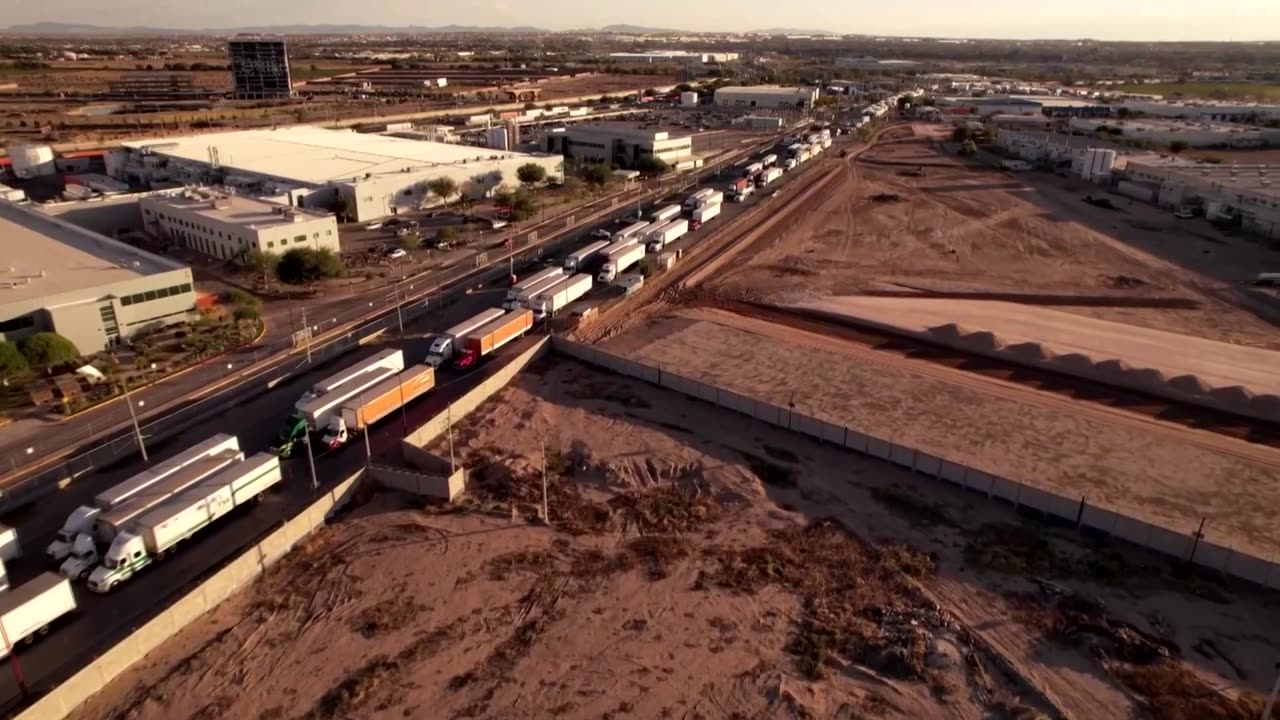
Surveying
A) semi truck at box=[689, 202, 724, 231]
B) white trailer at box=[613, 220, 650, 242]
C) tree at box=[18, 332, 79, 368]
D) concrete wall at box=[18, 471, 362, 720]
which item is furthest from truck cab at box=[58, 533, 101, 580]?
semi truck at box=[689, 202, 724, 231]

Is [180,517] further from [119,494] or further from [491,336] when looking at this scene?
[491,336]

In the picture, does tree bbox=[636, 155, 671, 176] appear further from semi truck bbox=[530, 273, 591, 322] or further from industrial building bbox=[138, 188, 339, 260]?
semi truck bbox=[530, 273, 591, 322]

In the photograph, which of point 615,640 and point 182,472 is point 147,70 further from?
point 615,640

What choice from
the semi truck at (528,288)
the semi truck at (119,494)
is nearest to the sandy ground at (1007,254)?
the semi truck at (528,288)

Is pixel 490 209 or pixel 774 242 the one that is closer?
pixel 774 242

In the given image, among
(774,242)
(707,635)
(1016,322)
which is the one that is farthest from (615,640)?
(774,242)

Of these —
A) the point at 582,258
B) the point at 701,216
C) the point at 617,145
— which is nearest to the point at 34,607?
the point at 582,258
